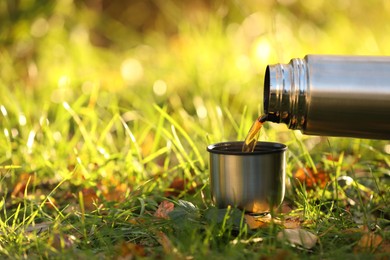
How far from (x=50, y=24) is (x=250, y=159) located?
10.4ft

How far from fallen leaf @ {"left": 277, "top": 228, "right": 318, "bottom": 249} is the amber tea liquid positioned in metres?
0.37

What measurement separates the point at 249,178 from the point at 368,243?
0.38 metres

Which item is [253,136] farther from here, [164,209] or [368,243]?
[368,243]

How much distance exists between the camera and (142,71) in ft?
15.8

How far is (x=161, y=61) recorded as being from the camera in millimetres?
4922

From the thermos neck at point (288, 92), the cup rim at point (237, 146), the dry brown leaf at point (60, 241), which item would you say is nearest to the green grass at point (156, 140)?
the dry brown leaf at point (60, 241)

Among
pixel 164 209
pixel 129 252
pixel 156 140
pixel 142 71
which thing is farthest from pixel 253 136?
pixel 142 71

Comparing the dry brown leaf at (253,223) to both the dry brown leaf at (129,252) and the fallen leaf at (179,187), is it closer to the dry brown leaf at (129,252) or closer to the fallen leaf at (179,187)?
the dry brown leaf at (129,252)

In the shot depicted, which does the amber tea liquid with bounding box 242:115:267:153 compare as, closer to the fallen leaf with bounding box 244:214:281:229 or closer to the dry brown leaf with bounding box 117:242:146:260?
the fallen leaf with bounding box 244:214:281:229

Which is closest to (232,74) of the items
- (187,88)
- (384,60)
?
(187,88)

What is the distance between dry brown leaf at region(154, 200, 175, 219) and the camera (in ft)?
6.75

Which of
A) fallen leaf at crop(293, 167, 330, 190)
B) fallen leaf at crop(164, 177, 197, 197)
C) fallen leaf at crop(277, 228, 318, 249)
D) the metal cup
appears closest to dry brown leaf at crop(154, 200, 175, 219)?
the metal cup

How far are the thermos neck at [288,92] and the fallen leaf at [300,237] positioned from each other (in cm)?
36

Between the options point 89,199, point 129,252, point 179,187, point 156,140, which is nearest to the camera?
point 129,252
